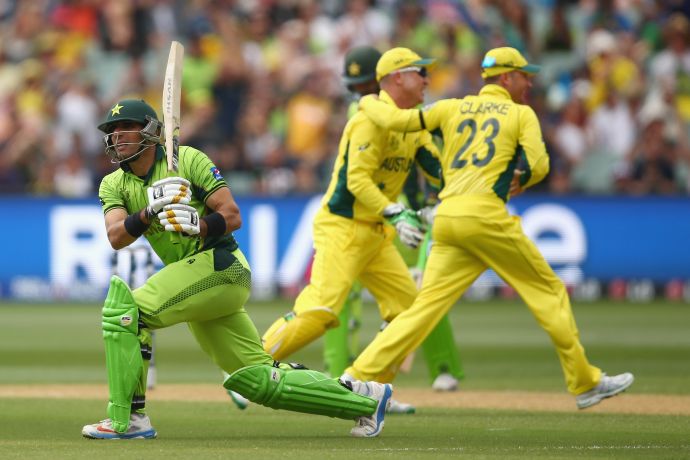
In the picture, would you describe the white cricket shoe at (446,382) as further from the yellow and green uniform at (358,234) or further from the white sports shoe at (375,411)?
the white sports shoe at (375,411)

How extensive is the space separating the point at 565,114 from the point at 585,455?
13924mm

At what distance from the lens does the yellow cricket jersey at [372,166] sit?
9711 millimetres

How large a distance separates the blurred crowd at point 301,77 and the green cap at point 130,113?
461 inches

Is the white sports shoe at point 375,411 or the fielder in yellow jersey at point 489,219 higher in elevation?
the fielder in yellow jersey at point 489,219

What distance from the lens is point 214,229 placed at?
25.6ft

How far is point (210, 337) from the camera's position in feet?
26.7

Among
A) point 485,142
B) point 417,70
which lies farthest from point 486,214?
point 417,70

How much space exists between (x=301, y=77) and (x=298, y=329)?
39.1 feet

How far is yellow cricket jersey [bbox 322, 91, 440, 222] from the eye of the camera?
9711 mm

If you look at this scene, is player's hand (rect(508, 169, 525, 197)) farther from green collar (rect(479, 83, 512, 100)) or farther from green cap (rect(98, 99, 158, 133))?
green cap (rect(98, 99, 158, 133))

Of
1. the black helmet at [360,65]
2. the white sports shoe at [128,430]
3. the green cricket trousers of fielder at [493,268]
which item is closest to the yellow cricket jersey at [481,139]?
the green cricket trousers of fielder at [493,268]

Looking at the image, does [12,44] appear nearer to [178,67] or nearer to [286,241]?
[286,241]

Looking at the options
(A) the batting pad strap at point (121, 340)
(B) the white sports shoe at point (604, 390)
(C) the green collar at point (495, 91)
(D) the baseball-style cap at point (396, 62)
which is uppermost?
(D) the baseball-style cap at point (396, 62)

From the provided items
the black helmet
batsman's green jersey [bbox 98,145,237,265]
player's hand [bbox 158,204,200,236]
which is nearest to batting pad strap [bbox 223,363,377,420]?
batsman's green jersey [bbox 98,145,237,265]
